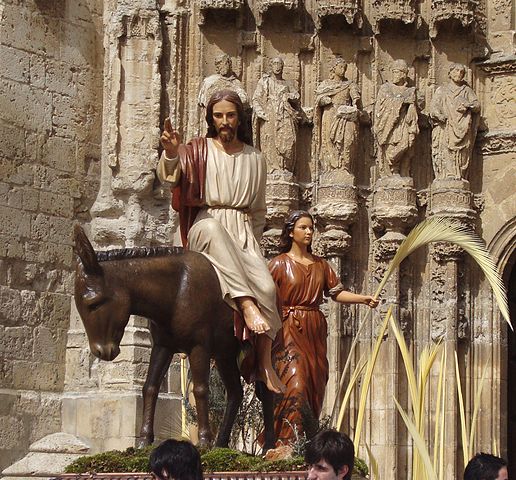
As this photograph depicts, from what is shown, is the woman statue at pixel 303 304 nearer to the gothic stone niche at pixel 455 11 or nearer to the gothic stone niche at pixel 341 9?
the gothic stone niche at pixel 341 9

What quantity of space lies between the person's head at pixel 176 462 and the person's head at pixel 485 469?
0.95 metres

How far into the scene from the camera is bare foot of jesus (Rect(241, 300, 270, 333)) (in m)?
7.68

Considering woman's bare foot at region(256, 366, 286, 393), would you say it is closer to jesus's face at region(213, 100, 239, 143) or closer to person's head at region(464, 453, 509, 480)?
jesus's face at region(213, 100, 239, 143)

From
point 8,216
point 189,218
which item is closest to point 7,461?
point 8,216

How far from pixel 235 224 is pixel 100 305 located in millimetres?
948

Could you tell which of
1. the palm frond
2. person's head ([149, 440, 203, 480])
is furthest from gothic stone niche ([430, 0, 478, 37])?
person's head ([149, 440, 203, 480])

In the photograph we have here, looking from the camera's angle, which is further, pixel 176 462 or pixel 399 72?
pixel 399 72

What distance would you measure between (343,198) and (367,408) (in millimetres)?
1734

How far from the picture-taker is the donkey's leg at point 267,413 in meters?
7.88

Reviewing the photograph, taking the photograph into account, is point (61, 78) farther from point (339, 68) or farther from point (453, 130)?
point (453, 130)

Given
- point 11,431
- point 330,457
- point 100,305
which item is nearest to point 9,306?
point 11,431

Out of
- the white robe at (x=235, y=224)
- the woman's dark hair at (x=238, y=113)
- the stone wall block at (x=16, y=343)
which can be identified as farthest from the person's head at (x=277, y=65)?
the white robe at (x=235, y=224)

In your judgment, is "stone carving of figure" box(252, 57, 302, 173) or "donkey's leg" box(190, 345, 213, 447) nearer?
"donkey's leg" box(190, 345, 213, 447)

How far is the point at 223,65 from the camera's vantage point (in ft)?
44.3
